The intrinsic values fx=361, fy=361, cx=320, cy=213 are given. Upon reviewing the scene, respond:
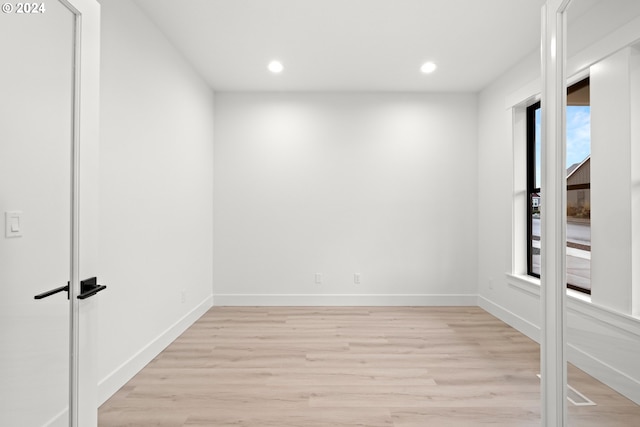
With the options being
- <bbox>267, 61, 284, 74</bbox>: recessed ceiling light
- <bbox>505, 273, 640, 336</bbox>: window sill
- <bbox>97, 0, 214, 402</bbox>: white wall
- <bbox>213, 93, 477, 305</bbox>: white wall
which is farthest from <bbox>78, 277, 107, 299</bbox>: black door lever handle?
<bbox>213, 93, 477, 305</bbox>: white wall

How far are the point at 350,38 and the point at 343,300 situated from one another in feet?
9.97

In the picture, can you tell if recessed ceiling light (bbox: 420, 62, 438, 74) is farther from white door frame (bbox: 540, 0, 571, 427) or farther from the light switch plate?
the light switch plate

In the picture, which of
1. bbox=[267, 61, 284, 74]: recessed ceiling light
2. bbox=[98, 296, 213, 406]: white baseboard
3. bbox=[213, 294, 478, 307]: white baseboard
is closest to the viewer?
bbox=[98, 296, 213, 406]: white baseboard

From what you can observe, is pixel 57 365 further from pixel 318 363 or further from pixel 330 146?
pixel 330 146

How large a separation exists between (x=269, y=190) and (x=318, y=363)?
2.42 m

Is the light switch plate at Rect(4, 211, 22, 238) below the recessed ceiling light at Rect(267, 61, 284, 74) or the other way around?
below

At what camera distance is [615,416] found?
104cm

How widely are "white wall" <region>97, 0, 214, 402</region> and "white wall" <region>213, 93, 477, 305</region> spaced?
2.21ft

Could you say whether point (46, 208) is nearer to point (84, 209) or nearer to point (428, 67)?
point (84, 209)

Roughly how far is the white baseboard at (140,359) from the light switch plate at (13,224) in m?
1.41

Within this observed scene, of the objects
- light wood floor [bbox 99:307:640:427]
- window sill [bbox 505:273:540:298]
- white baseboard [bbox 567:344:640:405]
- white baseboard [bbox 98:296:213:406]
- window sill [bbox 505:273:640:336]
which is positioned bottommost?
light wood floor [bbox 99:307:640:427]

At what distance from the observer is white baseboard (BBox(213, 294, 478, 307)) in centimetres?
463

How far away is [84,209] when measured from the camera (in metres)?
1.46

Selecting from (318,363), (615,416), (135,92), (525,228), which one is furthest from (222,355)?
(525,228)
